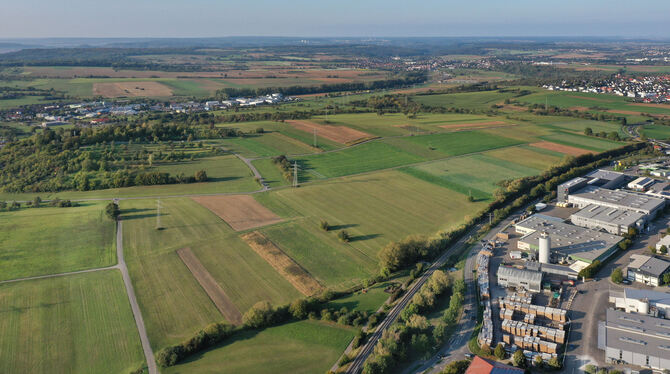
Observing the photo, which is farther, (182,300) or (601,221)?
(601,221)

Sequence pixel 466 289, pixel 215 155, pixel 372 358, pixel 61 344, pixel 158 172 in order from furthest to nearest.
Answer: pixel 215 155 → pixel 158 172 → pixel 466 289 → pixel 61 344 → pixel 372 358

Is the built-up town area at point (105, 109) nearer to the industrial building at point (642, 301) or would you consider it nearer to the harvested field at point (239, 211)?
the harvested field at point (239, 211)

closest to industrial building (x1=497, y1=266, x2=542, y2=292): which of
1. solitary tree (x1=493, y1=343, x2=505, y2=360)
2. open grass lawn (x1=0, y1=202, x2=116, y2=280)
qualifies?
solitary tree (x1=493, y1=343, x2=505, y2=360)

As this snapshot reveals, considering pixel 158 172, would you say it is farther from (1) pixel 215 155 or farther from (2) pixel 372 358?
(2) pixel 372 358

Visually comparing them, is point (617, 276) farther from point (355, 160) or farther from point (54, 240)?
point (54, 240)

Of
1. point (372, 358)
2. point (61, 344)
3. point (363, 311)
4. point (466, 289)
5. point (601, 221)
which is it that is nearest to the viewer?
point (372, 358)

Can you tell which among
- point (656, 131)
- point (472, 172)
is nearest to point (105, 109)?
point (472, 172)

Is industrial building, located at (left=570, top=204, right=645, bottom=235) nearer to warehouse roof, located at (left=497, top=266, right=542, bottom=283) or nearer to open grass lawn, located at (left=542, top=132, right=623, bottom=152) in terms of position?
warehouse roof, located at (left=497, top=266, right=542, bottom=283)

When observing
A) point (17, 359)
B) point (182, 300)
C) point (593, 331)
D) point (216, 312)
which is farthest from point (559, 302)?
point (17, 359)
